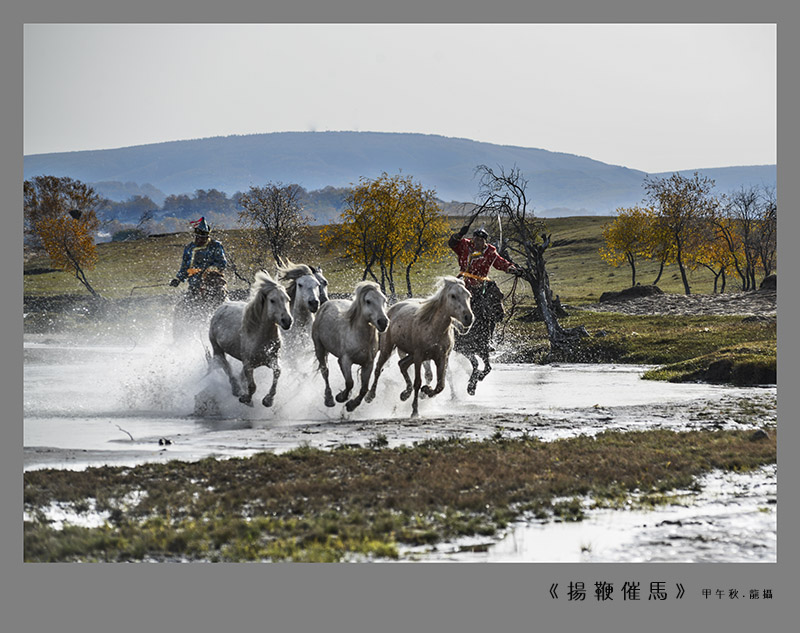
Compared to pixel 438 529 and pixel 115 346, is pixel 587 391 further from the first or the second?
pixel 115 346

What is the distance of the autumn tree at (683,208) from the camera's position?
243 ft

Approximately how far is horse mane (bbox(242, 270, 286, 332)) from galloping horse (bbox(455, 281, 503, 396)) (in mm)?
5049

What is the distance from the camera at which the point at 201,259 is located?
1934 centimetres

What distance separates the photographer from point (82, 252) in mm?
74312

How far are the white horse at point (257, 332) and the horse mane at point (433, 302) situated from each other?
252cm

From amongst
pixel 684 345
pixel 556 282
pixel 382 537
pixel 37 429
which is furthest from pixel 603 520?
pixel 556 282

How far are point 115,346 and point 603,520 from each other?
33.9 metres

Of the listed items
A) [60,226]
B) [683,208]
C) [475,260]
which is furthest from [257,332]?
[683,208]

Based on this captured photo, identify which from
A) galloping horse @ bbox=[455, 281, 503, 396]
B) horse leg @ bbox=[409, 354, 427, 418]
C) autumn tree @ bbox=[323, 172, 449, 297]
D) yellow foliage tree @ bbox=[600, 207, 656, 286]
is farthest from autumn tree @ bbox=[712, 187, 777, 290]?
horse leg @ bbox=[409, 354, 427, 418]

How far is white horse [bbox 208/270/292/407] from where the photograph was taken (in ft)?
50.0

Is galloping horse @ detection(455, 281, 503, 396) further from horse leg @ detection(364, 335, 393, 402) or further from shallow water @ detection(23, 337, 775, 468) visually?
horse leg @ detection(364, 335, 393, 402)

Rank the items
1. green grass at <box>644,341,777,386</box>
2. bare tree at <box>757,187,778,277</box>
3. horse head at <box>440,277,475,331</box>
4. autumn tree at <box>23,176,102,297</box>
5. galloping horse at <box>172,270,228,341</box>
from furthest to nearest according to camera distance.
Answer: autumn tree at <box>23,176,102,297</box> → bare tree at <box>757,187,778,277</box> → green grass at <box>644,341,777,386</box> → galloping horse at <box>172,270,228,341</box> → horse head at <box>440,277,475,331</box>

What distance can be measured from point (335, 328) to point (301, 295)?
3.29 ft

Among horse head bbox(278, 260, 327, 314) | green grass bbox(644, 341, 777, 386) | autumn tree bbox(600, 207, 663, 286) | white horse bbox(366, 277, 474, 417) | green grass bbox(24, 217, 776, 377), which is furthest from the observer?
autumn tree bbox(600, 207, 663, 286)
